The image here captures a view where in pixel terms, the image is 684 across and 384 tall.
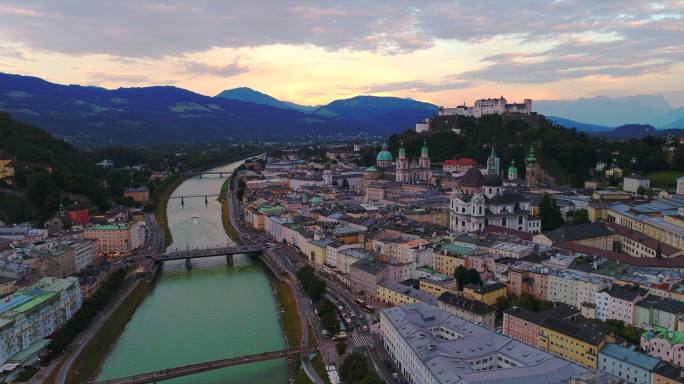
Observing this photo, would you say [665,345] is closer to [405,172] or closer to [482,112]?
[405,172]

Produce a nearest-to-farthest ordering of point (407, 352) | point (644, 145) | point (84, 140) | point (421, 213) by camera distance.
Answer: point (407, 352) → point (421, 213) → point (644, 145) → point (84, 140)

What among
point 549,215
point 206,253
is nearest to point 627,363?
point 549,215

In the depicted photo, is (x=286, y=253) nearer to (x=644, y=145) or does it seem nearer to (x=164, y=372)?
(x=164, y=372)

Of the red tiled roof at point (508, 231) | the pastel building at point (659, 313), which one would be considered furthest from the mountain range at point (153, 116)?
the pastel building at point (659, 313)

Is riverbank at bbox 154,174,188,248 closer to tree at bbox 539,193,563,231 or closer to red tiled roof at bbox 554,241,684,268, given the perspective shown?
tree at bbox 539,193,563,231

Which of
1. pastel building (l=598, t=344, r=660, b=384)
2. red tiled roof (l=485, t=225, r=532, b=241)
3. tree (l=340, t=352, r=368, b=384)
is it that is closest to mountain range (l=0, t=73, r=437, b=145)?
red tiled roof (l=485, t=225, r=532, b=241)

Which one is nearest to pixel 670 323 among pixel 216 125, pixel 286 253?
pixel 286 253
